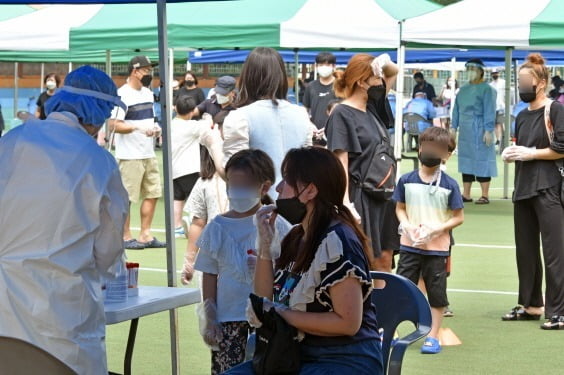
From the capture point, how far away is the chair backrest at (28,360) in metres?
4.11

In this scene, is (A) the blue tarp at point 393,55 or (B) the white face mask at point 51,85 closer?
(B) the white face mask at point 51,85

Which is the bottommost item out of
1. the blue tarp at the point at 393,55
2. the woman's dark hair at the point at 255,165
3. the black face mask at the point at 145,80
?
the woman's dark hair at the point at 255,165

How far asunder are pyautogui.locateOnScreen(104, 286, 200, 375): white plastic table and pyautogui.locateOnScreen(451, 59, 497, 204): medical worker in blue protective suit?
43.2ft

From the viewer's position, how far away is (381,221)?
772cm

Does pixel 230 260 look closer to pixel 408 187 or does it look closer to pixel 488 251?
pixel 408 187

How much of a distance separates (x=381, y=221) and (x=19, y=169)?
13.1 feet

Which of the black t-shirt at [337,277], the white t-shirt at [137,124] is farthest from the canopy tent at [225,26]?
the black t-shirt at [337,277]

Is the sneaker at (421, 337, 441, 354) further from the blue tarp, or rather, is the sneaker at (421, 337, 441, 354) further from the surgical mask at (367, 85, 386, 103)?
the blue tarp

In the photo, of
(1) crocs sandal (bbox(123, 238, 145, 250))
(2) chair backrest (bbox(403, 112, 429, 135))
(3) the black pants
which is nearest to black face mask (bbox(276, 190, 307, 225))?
(3) the black pants

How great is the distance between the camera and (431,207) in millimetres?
7793

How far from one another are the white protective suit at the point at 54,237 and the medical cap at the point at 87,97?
232 millimetres

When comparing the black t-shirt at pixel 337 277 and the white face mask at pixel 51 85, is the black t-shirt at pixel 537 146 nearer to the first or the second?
the black t-shirt at pixel 337 277

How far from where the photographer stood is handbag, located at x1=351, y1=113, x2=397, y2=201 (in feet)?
24.4

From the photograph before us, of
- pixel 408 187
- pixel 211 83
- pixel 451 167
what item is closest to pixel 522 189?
pixel 408 187
